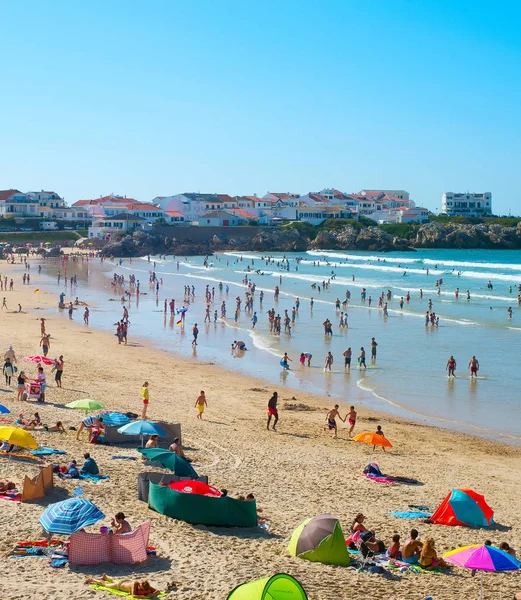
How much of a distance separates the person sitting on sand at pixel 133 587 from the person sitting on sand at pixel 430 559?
333 centimetres

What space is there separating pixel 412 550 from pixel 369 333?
25.2 m

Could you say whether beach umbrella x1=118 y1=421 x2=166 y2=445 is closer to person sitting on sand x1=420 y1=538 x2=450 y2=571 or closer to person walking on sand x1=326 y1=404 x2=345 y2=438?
person walking on sand x1=326 y1=404 x2=345 y2=438

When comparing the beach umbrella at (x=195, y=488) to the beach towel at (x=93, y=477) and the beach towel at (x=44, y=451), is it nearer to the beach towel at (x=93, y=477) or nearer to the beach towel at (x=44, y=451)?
the beach towel at (x=93, y=477)

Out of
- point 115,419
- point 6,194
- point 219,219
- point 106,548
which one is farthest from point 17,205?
point 106,548

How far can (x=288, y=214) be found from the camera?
12531 cm

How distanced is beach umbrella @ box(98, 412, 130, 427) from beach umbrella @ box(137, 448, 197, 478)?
88.6 inches

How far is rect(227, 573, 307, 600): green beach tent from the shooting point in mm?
6789

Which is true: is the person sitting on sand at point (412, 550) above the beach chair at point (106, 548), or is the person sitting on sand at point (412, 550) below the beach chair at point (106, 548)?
below

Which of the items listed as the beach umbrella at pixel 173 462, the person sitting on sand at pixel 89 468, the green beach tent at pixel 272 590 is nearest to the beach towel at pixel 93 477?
the person sitting on sand at pixel 89 468

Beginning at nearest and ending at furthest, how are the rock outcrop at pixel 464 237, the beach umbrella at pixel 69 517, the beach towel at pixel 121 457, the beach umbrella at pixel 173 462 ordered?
1. the beach umbrella at pixel 69 517
2. the beach umbrella at pixel 173 462
3. the beach towel at pixel 121 457
4. the rock outcrop at pixel 464 237

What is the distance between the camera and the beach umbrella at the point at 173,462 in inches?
475

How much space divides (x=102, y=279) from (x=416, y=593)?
177 feet

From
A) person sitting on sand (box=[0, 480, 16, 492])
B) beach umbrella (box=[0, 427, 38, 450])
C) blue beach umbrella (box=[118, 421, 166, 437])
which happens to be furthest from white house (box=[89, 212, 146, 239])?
person sitting on sand (box=[0, 480, 16, 492])

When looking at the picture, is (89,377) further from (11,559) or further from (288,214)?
(288,214)
